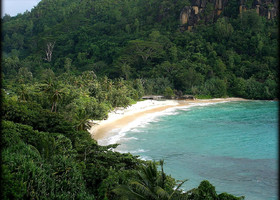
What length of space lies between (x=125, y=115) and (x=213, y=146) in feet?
52.8

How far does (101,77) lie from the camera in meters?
74.1

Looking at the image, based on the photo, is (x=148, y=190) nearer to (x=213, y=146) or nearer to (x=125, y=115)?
(x=213, y=146)

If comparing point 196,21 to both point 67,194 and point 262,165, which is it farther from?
point 67,194

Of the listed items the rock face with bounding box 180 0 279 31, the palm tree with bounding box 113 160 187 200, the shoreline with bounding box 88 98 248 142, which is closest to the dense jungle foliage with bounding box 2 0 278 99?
the rock face with bounding box 180 0 279 31

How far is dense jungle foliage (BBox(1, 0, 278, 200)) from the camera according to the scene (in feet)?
39.8

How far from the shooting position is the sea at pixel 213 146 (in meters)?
20.1

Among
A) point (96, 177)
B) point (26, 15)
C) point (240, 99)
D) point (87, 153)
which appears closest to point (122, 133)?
point (87, 153)

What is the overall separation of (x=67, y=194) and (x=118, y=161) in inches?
218

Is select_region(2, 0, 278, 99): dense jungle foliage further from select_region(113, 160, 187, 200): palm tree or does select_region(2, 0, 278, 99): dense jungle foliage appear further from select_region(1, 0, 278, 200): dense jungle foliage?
select_region(113, 160, 187, 200): palm tree

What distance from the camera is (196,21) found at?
103625 mm

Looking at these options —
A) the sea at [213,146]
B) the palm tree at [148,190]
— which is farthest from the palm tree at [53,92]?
the palm tree at [148,190]

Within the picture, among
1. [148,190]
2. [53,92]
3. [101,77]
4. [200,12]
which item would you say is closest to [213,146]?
[53,92]

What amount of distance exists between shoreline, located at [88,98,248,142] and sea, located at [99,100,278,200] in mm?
1155

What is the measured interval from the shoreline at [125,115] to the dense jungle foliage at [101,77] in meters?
1.33
